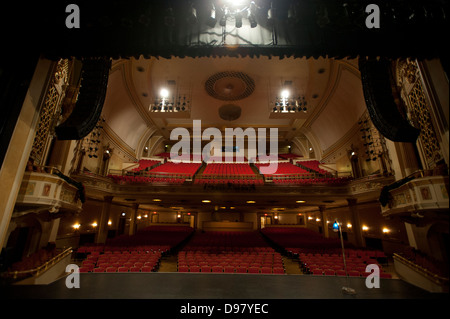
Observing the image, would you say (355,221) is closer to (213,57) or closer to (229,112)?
(229,112)

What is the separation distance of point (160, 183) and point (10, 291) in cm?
751

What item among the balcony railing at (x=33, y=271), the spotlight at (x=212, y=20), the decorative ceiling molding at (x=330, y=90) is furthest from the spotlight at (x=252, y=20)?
the decorative ceiling molding at (x=330, y=90)

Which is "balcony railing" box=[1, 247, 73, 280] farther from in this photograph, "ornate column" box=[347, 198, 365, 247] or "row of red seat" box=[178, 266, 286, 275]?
"ornate column" box=[347, 198, 365, 247]

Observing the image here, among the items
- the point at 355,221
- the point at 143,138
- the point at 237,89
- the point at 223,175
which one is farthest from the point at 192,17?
the point at 143,138

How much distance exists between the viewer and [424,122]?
3.15 m

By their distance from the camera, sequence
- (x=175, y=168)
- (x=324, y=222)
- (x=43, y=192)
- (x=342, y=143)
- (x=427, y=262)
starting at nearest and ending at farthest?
(x=427, y=262), (x=43, y=192), (x=342, y=143), (x=324, y=222), (x=175, y=168)

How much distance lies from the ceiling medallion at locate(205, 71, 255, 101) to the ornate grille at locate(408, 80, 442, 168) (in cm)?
851

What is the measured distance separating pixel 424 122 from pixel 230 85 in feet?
31.1

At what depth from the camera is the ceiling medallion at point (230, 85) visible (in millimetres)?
10604

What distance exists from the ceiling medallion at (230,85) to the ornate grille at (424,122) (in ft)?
27.9

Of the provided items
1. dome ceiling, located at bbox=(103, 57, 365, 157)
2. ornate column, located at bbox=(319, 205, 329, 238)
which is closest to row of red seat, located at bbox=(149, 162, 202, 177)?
dome ceiling, located at bbox=(103, 57, 365, 157)
